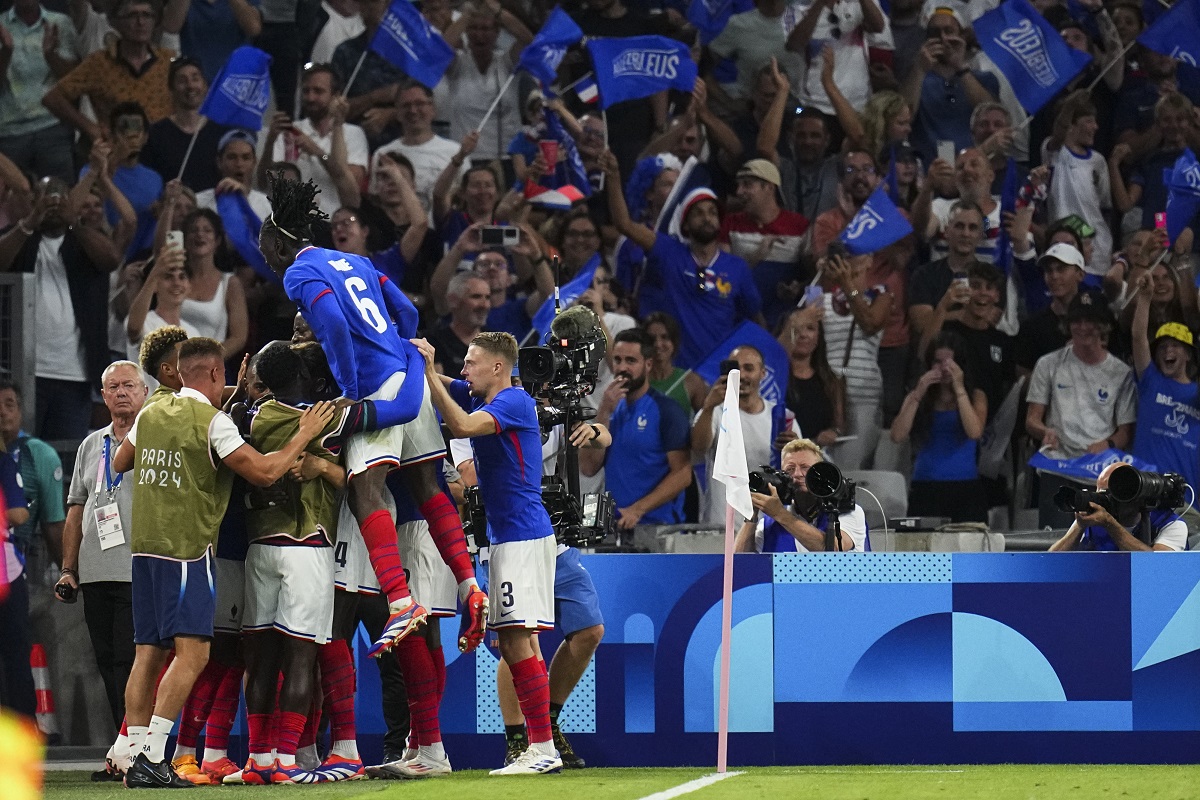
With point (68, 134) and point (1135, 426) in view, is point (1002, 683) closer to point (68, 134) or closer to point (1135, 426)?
point (1135, 426)

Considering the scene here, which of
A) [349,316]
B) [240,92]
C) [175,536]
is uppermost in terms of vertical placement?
[240,92]

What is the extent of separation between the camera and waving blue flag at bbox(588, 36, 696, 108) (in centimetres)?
1345

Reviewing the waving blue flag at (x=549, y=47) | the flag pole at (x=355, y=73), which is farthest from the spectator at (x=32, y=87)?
the waving blue flag at (x=549, y=47)

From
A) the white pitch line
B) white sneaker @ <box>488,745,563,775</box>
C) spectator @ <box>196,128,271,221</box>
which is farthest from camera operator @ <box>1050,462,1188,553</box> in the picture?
spectator @ <box>196,128,271,221</box>

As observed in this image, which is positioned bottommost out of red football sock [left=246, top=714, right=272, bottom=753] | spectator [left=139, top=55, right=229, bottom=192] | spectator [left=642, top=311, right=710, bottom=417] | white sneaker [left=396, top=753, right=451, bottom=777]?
white sneaker [left=396, top=753, right=451, bottom=777]

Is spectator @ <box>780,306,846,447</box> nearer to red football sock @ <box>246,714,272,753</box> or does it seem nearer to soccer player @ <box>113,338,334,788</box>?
soccer player @ <box>113,338,334,788</box>

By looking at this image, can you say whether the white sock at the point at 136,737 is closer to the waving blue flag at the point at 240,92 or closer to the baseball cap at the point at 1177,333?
the waving blue flag at the point at 240,92

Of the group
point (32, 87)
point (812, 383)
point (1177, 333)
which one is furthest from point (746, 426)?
point (32, 87)

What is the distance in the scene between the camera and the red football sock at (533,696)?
25.5 ft

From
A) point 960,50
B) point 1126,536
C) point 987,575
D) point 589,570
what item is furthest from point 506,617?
point 960,50

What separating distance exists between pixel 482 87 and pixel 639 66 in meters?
1.36

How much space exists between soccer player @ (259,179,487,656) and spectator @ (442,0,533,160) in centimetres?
600

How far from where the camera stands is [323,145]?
12906mm

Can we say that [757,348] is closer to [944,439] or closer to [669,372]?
[669,372]
